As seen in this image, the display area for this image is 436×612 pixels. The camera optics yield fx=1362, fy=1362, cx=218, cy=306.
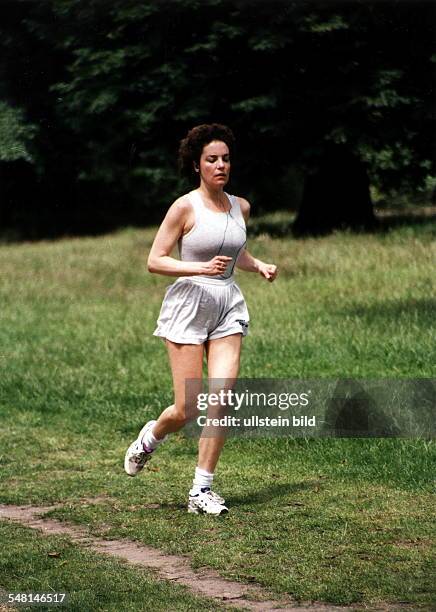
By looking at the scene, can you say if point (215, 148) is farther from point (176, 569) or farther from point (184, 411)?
point (176, 569)

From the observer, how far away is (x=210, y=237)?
7840mm

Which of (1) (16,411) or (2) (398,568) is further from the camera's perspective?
(1) (16,411)

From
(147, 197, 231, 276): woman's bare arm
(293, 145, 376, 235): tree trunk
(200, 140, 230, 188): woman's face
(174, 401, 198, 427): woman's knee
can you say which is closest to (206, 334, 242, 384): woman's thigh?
(174, 401, 198, 427): woman's knee

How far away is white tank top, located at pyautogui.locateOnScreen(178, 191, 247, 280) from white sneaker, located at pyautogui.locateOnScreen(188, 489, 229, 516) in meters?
1.29

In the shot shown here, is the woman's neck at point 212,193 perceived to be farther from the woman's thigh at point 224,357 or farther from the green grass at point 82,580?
the green grass at point 82,580

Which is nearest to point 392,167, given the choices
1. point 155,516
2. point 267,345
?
point 267,345

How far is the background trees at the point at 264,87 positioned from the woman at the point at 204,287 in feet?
62.4

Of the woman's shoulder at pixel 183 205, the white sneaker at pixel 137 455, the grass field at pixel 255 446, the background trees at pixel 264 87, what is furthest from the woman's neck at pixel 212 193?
the background trees at pixel 264 87

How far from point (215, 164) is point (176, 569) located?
96.3 inches

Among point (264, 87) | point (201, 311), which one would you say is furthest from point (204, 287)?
point (264, 87)

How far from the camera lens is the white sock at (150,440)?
329 inches

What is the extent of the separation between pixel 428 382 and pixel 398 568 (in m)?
5.44

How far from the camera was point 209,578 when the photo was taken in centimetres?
648

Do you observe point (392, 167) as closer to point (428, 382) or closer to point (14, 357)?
point (14, 357)
